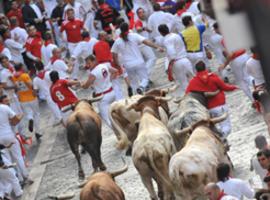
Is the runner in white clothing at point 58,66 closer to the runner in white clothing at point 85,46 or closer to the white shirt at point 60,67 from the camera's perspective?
the white shirt at point 60,67

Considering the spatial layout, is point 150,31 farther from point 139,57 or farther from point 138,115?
point 138,115

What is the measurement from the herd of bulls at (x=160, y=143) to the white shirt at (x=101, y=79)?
41.9 inches

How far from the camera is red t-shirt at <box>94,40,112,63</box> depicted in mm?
18131

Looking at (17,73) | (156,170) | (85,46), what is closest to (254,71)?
(156,170)

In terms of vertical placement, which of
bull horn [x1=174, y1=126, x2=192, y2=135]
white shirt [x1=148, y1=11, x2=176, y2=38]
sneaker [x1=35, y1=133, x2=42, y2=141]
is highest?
white shirt [x1=148, y1=11, x2=176, y2=38]

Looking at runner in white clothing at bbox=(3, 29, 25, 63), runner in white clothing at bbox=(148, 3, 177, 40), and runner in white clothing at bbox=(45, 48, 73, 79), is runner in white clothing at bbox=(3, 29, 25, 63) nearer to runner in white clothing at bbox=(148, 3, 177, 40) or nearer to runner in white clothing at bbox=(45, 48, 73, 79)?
runner in white clothing at bbox=(45, 48, 73, 79)

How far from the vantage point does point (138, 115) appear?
15180mm

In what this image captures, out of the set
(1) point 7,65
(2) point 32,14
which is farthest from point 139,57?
(2) point 32,14

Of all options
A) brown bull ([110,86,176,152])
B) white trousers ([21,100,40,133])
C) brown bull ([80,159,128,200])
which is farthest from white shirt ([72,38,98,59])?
brown bull ([80,159,128,200])

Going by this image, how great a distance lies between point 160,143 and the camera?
1184 centimetres

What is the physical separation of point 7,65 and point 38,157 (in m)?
2.24

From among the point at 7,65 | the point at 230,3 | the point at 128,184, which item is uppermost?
the point at 230,3

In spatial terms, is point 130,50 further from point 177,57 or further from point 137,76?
point 177,57

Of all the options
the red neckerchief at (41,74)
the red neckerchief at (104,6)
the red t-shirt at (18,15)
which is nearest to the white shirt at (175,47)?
the red neckerchief at (41,74)
